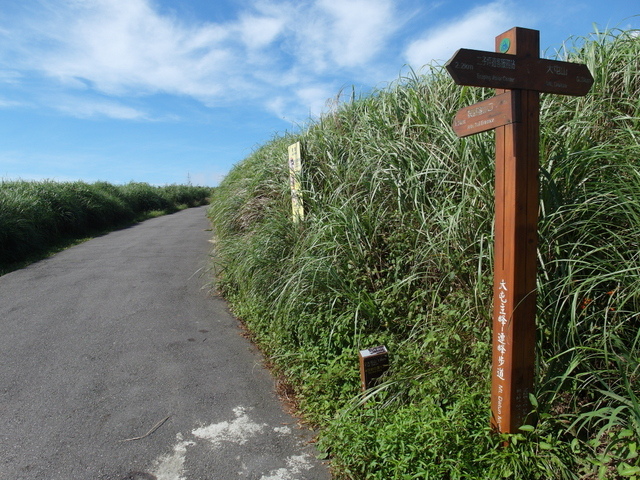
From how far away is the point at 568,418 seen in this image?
2.74 meters

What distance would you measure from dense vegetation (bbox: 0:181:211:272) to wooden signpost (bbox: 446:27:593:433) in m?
9.79

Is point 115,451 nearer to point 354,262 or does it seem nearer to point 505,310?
point 354,262

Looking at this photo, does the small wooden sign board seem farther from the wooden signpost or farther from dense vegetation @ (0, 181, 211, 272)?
dense vegetation @ (0, 181, 211, 272)

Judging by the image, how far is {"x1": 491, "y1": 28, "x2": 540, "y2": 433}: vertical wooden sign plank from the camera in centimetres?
246

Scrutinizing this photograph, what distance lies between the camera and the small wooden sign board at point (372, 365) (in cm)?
335

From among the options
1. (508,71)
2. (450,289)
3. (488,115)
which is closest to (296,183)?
(450,289)

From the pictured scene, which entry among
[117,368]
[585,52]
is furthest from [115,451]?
[585,52]

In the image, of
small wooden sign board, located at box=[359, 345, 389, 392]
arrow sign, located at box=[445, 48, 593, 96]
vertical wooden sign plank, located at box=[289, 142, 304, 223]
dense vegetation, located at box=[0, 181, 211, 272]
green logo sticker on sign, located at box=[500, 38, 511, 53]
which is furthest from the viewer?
dense vegetation, located at box=[0, 181, 211, 272]

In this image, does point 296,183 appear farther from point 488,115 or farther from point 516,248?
point 516,248

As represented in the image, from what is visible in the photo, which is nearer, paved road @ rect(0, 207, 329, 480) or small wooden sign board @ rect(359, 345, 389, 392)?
paved road @ rect(0, 207, 329, 480)

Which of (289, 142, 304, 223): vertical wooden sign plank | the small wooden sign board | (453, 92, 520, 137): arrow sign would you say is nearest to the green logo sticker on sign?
(453, 92, 520, 137): arrow sign

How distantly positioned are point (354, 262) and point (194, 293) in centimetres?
365

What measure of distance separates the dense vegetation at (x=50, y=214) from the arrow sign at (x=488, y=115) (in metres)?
9.63

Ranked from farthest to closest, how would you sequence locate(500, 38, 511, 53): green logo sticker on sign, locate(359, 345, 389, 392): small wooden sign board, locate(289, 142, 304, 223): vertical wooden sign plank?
locate(289, 142, 304, 223): vertical wooden sign plank
locate(359, 345, 389, 392): small wooden sign board
locate(500, 38, 511, 53): green logo sticker on sign
